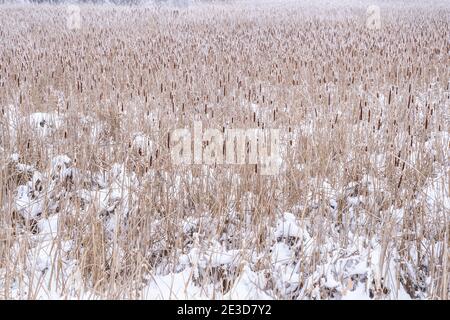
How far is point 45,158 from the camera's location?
2857 mm

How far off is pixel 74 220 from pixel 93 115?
171 cm

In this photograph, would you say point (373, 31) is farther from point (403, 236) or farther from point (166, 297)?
point (166, 297)

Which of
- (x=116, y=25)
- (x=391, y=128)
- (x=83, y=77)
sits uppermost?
(x=116, y=25)

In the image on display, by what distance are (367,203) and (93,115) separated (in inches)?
95.1

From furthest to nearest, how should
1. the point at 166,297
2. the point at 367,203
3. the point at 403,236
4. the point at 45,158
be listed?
1. the point at 45,158
2. the point at 367,203
3. the point at 403,236
4. the point at 166,297

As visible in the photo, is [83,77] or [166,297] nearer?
[166,297]

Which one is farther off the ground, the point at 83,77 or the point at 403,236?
the point at 83,77

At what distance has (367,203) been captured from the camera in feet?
7.80
